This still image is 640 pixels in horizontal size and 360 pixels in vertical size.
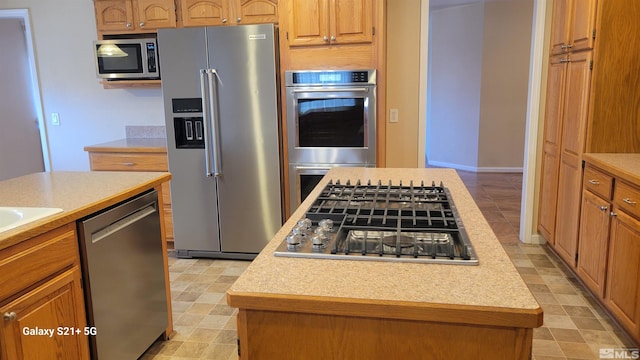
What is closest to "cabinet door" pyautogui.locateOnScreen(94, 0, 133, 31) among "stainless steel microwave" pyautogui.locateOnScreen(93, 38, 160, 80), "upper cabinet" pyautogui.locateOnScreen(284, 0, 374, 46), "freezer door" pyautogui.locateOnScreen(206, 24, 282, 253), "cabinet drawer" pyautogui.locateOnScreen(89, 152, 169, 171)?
"stainless steel microwave" pyautogui.locateOnScreen(93, 38, 160, 80)

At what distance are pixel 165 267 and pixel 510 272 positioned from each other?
186 cm

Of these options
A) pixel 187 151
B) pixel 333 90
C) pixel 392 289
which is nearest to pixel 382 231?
pixel 392 289

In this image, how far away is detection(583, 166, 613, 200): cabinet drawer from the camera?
258cm

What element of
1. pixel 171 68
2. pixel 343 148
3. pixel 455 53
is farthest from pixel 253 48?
pixel 455 53

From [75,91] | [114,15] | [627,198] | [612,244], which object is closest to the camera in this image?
[627,198]

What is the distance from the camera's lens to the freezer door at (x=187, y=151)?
3463 millimetres

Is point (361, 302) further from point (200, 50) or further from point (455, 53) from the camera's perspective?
point (455, 53)

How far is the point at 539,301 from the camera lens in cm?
287

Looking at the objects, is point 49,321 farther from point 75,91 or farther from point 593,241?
point 75,91

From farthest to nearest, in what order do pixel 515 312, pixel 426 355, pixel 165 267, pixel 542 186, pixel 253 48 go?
pixel 542 186 → pixel 253 48 → pixel 165 267 → pixel 426 355 → pixel 515 312

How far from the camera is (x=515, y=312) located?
976 mm

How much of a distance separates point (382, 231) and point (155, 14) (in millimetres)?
3142

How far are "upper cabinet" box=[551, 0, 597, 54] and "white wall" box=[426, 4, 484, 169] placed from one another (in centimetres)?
346

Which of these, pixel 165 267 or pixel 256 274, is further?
pixel 165 267
